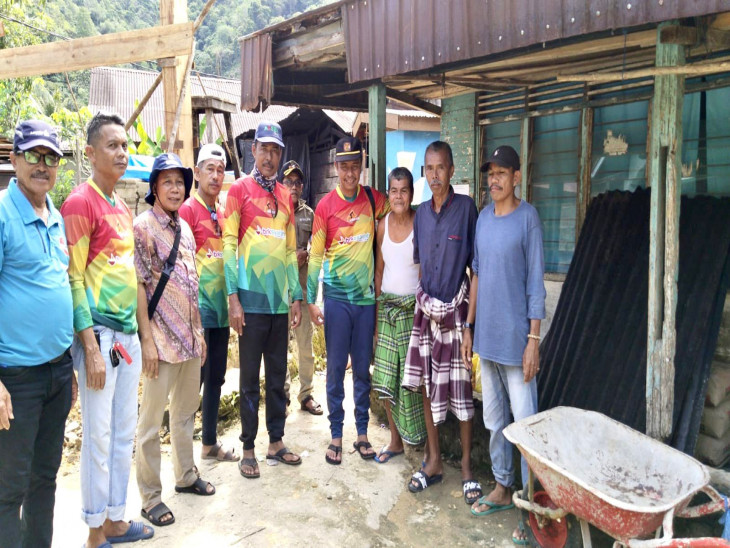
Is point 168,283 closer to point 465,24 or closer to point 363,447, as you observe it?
point 363,447

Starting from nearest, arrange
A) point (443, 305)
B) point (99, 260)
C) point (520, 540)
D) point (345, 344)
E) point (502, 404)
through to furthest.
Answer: point (99, 260)
point (520, 540)
point (502, 404)
point (443, 305)
point (345, 344)

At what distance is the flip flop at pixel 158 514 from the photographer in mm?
3398

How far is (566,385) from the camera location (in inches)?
157

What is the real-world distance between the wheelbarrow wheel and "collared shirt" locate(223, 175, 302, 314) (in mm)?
2058

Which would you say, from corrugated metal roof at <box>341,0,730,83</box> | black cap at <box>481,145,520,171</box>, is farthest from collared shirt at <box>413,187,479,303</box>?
corrugated metal roof at <box>341,0,730,83</box>

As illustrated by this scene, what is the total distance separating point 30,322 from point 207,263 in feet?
5.18

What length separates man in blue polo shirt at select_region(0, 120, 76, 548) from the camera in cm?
240

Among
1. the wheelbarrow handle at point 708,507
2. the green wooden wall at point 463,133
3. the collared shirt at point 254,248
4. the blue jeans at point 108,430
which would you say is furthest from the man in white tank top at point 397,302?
the green wooden wall at point 463,133

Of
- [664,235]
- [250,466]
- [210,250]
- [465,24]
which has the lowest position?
[250,466]

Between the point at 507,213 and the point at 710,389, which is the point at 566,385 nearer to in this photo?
the point at 710,389

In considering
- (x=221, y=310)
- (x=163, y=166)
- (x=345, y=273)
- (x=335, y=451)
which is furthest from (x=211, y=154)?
(x=335, y=451)

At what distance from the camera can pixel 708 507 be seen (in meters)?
2.46

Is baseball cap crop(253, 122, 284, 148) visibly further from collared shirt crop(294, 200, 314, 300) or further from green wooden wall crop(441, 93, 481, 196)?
green wooden wall crop(441, 93, 481, 196)

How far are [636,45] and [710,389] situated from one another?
2509 millimetres
